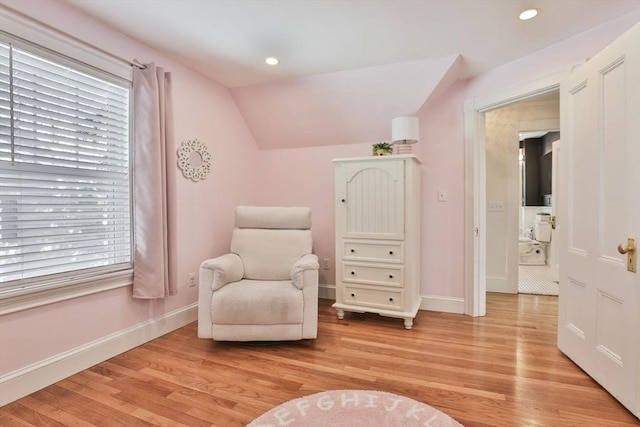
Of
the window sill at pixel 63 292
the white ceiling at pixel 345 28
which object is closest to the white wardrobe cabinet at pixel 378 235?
the white ceiling at pixel 345 28

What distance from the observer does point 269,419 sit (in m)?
1.46

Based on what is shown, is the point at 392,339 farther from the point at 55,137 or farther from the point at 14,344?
the point at 55,137

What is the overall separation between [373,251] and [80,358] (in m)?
2.22

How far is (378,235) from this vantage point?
2.66m

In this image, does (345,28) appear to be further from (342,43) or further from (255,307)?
(255,307)

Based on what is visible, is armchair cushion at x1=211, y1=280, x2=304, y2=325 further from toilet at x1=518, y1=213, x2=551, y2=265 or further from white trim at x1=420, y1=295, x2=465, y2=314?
toilet at x1=518, y1=213, x2=551, y2=265

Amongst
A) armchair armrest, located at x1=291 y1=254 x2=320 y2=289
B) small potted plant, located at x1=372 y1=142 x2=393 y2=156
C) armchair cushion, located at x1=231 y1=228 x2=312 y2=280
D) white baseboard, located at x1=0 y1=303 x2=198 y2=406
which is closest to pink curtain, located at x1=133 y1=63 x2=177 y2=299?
white baseboard, located at x1=0 y1=303 x2=198 y2=406

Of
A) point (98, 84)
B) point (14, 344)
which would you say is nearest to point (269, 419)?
point (14, 344)

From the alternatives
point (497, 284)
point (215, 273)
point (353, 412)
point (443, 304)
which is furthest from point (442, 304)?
point (215, 273)

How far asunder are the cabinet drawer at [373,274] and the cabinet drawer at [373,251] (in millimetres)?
72

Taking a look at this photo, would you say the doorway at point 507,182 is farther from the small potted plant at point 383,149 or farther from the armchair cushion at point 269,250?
the armchair cushion at point 269,250

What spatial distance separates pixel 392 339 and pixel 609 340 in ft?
4.24

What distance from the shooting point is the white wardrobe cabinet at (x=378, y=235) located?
8.49 feet

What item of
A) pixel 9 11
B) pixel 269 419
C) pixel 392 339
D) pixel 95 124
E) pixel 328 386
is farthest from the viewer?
pixel 392 339
